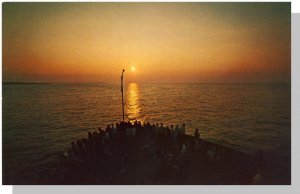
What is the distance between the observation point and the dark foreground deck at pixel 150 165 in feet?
13.9

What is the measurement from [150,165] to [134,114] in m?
0.74

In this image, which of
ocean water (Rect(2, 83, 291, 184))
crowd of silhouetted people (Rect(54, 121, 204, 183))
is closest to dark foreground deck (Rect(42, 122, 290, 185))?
crowd of silhouetted people (Rect(54, 121, 204, 183))

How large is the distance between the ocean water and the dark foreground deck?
176 millimetres

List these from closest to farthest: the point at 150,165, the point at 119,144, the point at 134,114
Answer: the point at 150,165 → the point at 119,144 → the point at 134,114

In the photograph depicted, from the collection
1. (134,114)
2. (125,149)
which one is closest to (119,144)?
(125,149)

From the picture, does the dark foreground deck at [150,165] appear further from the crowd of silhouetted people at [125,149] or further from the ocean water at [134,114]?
the ocean water at [134,114]

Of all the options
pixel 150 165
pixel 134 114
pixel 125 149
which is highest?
pixel 134 114

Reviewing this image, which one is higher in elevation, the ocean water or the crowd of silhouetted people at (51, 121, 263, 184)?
the ocean water

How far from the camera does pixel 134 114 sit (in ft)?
14.9

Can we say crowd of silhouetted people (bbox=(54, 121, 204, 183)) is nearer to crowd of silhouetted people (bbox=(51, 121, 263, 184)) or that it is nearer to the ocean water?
crowd of silhouetted people (bbox=(51, 121, 263, 184))

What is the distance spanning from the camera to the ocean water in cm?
421

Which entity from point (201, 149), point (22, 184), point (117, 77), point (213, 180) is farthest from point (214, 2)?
point (22, 184)

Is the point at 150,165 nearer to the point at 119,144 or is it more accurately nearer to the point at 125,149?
the point at 125,149
